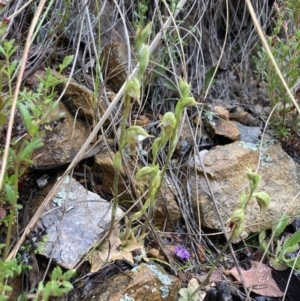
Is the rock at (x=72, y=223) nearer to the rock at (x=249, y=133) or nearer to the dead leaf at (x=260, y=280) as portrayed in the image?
the dead leaf at (x=260, y=280)

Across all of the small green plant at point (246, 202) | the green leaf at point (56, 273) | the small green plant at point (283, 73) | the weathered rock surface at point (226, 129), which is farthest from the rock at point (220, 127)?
the green leaf at point (56, 273)

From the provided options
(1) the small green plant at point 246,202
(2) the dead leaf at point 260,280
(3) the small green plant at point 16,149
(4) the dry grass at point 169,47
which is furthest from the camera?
(4) the dry grass at point 169,47

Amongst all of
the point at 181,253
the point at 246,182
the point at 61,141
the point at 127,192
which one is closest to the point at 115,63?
the point at 61,141

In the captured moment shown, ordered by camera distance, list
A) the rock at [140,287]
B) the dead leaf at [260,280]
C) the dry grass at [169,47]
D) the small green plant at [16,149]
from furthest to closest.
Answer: the dry grass at [169,47] < the dead leaf at [260,280] < the rock at [140,287] < the small green plant at [16,149]

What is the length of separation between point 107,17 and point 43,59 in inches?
17.3

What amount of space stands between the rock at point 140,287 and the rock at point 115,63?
0.89m

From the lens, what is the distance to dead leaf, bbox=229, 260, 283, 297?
158 cm

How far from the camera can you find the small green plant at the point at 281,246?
1622 mm

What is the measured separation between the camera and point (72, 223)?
5.02 ft

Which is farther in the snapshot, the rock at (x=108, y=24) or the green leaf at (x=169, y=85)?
the rock at (x=108, y=24)

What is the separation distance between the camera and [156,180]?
4.22 feet

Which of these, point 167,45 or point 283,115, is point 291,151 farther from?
point 167,45

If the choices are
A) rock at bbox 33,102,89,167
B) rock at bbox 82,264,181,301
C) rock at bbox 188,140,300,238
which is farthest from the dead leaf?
rock at bbox 33,102,89,167

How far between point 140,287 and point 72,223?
321 mm
